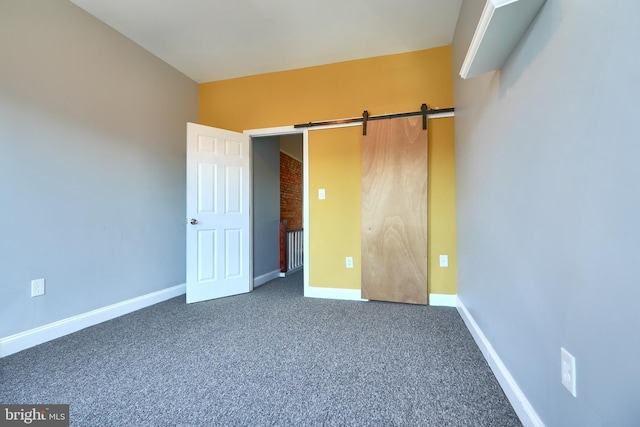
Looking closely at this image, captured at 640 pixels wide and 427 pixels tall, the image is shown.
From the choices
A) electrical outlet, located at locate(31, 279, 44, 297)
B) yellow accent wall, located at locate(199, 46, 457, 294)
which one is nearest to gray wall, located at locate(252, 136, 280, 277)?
yellow accent wall, located at locate(199, 46, 457, 294)

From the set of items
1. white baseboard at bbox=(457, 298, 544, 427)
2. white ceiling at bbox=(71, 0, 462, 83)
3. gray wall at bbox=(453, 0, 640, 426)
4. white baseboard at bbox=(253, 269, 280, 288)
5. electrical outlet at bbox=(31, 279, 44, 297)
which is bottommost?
white baseboard at bbox=(253, 269, 280, 288)

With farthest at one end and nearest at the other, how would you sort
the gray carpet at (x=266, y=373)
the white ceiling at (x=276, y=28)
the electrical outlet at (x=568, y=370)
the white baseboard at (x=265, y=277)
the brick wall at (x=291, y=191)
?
the brick wall at (x=291, y=191) → the white baseboard at (x=265, y=277) → the white ceiling at (x=276, y=28) → the gray carpet at (x=266, y=373) → the electrical outlet at (x=568, y=370)

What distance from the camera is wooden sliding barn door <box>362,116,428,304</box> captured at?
2676 mm

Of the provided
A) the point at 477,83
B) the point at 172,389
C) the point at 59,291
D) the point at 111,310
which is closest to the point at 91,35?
the point at 59,291

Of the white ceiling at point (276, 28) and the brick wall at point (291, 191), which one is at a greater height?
the white ceiling at point (276, 28)

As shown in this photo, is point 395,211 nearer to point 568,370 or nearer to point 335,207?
point 335,207

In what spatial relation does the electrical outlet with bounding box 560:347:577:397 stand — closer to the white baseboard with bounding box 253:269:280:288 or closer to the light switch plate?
the light switch plate

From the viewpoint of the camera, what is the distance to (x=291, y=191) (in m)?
5.19

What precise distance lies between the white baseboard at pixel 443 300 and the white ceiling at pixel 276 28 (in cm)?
251

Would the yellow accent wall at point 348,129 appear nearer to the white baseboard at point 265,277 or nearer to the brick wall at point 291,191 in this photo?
the white baseboard at point 265,277

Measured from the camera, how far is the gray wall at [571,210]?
613 mm

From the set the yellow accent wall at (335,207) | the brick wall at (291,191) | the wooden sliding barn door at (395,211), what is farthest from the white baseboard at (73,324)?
the brick wall at (291,191)

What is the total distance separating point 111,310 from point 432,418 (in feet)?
8.69

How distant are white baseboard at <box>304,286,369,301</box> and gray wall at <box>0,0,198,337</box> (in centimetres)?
156
